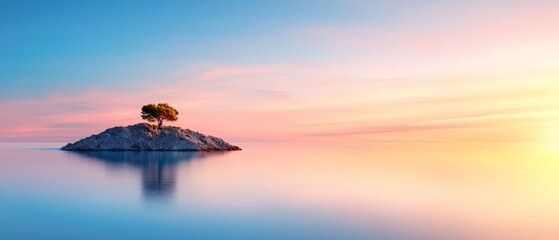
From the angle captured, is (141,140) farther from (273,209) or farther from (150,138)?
(273,209)

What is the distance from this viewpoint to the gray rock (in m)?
132

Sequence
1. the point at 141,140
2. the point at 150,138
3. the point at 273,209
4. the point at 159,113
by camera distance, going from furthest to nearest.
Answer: the point at 159,113 < the point at 150,138 < the point at 141,140 < the point at 273,209

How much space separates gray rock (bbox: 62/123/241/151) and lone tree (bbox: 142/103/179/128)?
295 cm

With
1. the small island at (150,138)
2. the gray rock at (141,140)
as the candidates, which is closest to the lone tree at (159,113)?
the small island at (150,138)

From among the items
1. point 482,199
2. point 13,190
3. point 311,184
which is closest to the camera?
point 482,199

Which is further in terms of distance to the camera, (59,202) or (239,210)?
(59,202)

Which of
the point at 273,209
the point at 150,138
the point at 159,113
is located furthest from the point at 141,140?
the point at 273,209

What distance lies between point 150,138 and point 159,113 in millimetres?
9103

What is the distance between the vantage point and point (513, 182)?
51750mm

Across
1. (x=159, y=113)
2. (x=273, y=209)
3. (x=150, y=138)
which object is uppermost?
(x=159, y=113)

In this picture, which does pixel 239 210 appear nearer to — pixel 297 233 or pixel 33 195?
pixel 297 233

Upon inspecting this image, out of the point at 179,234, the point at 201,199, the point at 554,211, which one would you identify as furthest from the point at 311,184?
the point at 179,234

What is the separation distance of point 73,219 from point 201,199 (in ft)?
36.1

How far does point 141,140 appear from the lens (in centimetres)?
13388
